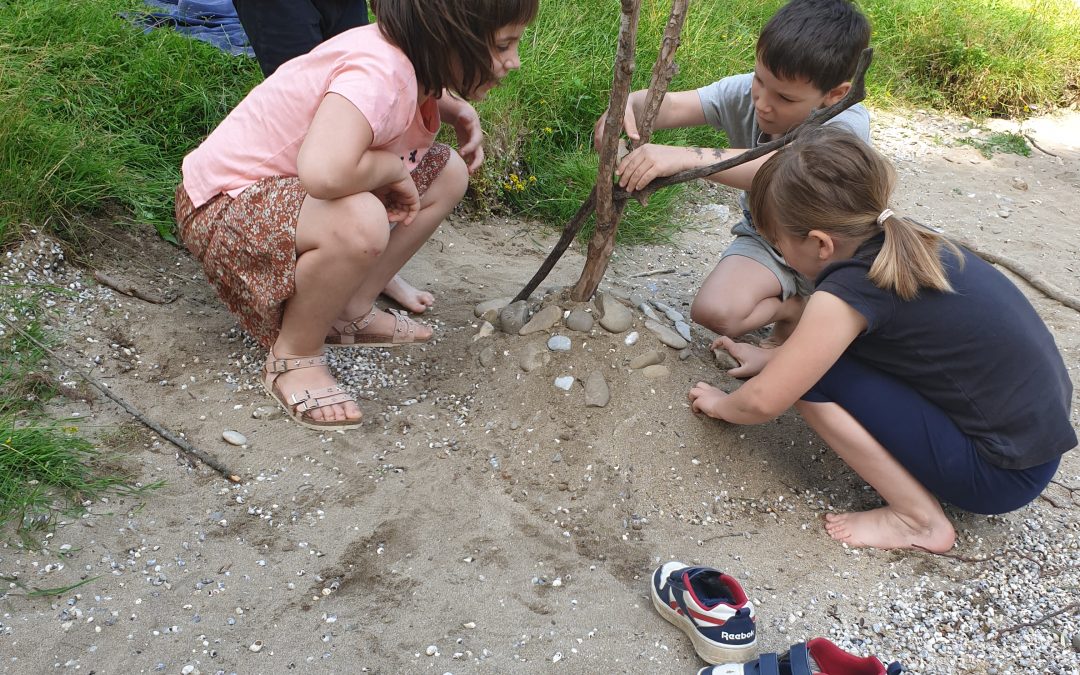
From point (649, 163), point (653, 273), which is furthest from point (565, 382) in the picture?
point (653, 273)

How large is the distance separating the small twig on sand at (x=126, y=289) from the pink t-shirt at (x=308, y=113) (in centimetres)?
53

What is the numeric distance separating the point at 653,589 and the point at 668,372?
2.58 ft

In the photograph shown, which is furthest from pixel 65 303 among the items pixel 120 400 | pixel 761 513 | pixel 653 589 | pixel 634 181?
pixel 761 513

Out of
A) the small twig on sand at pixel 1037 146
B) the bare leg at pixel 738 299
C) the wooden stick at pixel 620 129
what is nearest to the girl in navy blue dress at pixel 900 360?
the wooden stick at pixel 620 129

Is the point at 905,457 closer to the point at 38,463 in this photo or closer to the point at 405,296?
the point at 405,296

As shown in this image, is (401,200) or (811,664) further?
(401,200)

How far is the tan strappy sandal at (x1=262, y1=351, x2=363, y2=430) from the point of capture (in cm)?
236

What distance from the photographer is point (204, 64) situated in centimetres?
331

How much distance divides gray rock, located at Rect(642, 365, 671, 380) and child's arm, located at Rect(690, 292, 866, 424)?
0.40 metres

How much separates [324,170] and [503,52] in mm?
546

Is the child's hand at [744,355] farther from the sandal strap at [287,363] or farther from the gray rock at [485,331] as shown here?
the sandal strap at [287,363]

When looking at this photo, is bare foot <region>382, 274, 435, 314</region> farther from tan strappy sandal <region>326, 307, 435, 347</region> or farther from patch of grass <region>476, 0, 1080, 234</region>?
patch of grass <region>476, 0, 1080, 234</region>

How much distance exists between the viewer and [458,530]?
205 centimetres

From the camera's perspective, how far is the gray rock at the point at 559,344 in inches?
99.0
